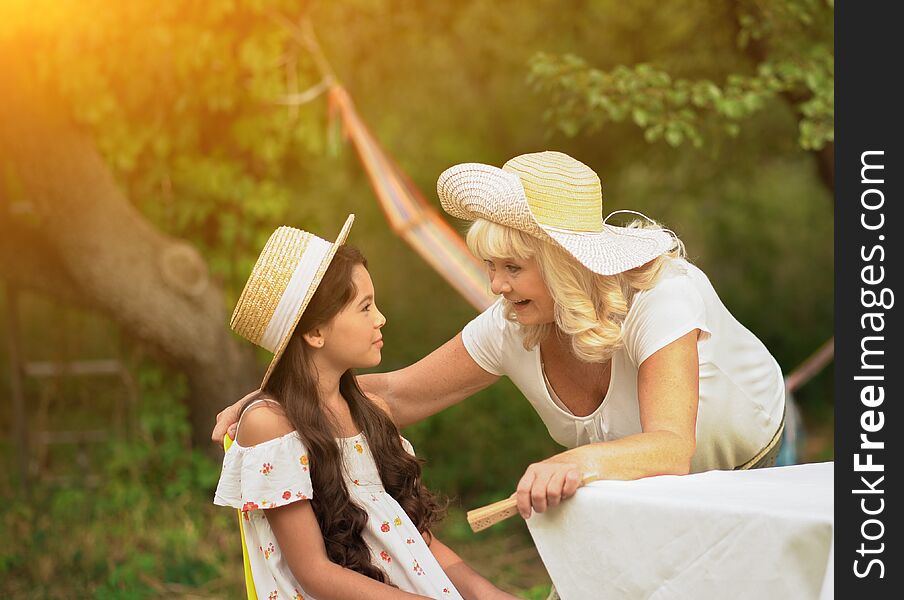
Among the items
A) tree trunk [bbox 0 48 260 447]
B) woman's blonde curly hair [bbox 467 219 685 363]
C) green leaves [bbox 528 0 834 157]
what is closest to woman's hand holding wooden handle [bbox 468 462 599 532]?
woman's blonde curly hair [bbox 467 219 685 363]

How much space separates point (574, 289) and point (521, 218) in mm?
169

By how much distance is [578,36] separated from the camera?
632 centimetres

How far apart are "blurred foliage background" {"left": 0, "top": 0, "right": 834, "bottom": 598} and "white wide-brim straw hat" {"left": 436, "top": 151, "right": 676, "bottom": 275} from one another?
1550 millimetres

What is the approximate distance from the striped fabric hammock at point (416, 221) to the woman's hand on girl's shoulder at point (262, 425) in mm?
1965

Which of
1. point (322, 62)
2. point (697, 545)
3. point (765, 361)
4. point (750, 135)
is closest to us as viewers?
point (697, 545)

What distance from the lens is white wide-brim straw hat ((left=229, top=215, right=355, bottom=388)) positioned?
2.04 meters

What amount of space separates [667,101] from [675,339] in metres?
2.42

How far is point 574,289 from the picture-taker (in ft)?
6.81

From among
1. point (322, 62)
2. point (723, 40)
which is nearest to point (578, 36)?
point (723, 40)

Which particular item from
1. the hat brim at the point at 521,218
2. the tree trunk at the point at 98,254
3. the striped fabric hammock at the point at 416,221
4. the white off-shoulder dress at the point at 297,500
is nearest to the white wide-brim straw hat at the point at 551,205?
the hat brim at the point at 521,218

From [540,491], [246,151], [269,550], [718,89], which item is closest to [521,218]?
[540,491]

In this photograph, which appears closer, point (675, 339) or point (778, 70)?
point (675, 339)

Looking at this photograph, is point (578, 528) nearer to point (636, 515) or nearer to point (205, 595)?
point (636, 515)

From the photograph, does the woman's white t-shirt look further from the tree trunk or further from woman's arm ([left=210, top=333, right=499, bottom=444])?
the tree trunk
